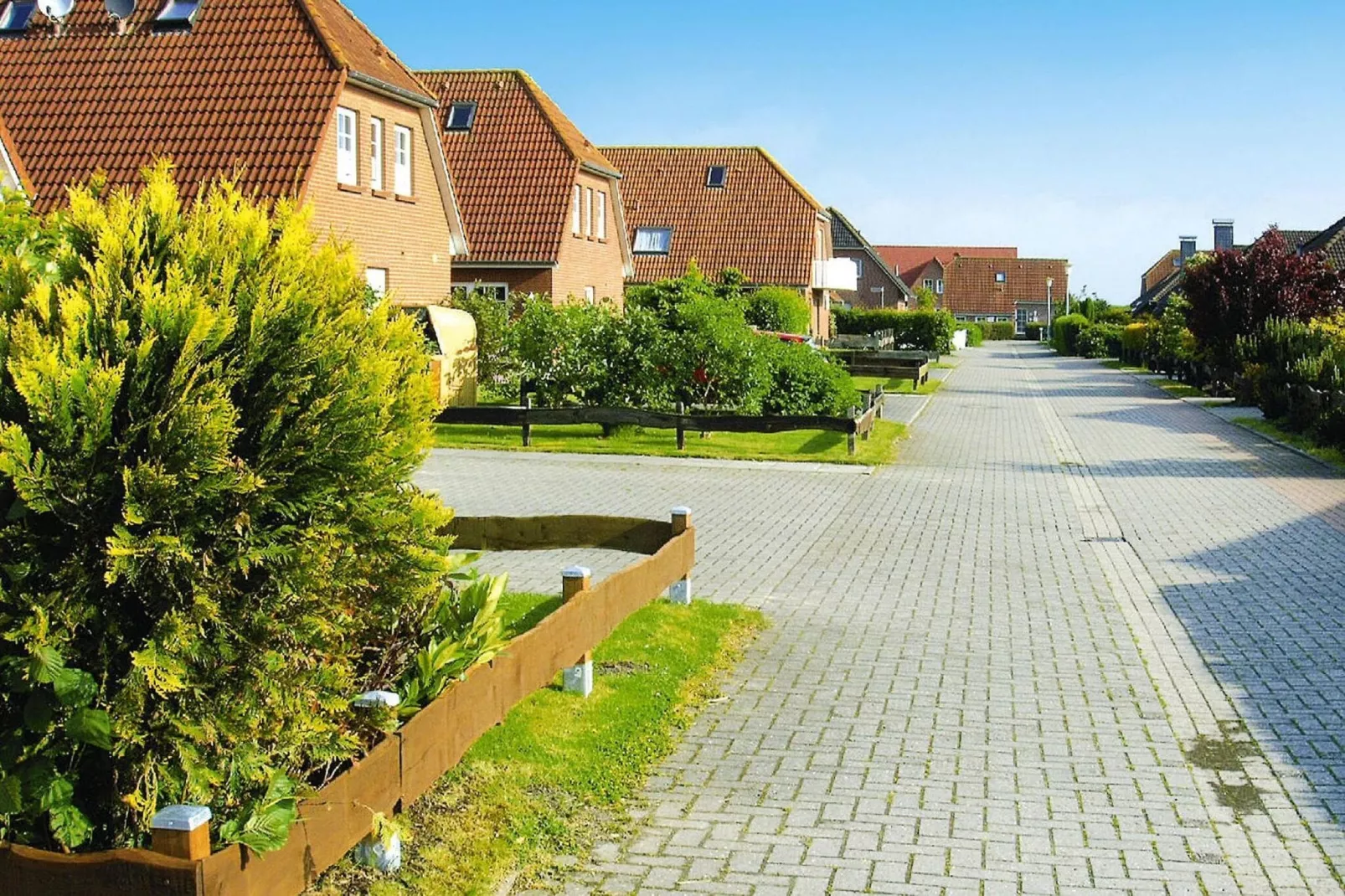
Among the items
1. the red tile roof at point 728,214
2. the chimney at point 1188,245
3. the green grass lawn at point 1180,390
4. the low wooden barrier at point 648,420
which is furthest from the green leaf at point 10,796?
the chimney at point 1188,245

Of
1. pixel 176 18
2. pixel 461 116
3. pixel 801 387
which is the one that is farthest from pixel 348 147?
pixel 461 116

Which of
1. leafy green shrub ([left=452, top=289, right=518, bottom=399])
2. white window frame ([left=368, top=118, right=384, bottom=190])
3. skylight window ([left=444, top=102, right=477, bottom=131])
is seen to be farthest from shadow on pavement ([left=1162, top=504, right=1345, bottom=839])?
skylight window ([left=444, top=102, right=477, bottom=131])

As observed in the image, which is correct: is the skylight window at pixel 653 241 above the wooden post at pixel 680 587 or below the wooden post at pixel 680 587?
above

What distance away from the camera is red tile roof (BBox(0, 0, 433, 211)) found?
2489 cm

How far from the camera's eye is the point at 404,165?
2866 cm

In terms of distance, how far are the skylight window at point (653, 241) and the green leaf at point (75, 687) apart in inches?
2017

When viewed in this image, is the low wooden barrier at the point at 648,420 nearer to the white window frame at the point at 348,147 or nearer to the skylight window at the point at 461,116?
the white window frame at the point at 348,147

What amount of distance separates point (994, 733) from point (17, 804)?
4.77m

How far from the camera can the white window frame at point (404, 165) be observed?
28.2 meters

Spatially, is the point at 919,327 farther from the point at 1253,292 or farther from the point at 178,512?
the point at 178,512

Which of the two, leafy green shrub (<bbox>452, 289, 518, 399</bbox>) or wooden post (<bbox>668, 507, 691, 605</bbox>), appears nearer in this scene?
wooden post (<bbox>668, 507, 691, 605</bbox>)

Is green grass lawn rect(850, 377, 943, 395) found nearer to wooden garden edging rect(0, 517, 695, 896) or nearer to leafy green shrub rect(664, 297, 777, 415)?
leafy green shrub rect(664, 297, 777, 415)

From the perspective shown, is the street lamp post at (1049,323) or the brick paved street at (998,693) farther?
the street lamp post at (1049,323)

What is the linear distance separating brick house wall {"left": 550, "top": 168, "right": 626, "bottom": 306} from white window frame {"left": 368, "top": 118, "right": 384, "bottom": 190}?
8150 millimetres
